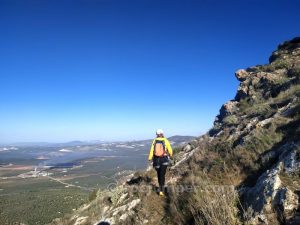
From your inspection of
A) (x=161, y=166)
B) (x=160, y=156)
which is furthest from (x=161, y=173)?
(x=160, y=156)

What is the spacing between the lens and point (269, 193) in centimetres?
654

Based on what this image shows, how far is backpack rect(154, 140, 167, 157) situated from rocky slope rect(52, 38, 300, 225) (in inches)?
48.0

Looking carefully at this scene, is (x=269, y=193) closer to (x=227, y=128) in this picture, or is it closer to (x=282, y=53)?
(x=227, y=128)

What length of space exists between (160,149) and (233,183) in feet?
10.2

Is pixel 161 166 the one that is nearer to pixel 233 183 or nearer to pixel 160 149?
pixel 160 149

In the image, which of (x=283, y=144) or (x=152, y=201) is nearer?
(x=283, y=144)

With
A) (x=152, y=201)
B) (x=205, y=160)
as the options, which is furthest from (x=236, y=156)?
(x=152, y=201)

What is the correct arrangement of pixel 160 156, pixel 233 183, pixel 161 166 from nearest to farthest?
pixel 233 183, pixel 161 166, pixel 160 156

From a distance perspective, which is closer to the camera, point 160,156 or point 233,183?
point 233,183

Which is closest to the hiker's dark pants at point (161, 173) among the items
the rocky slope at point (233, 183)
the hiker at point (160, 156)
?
the hiker at point (160, 156)

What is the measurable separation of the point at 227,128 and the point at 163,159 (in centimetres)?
593

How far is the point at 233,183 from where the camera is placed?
8891 millimetres

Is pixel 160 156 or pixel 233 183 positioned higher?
pixel 160 156

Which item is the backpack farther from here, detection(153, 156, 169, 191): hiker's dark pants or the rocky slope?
the rocky slope
